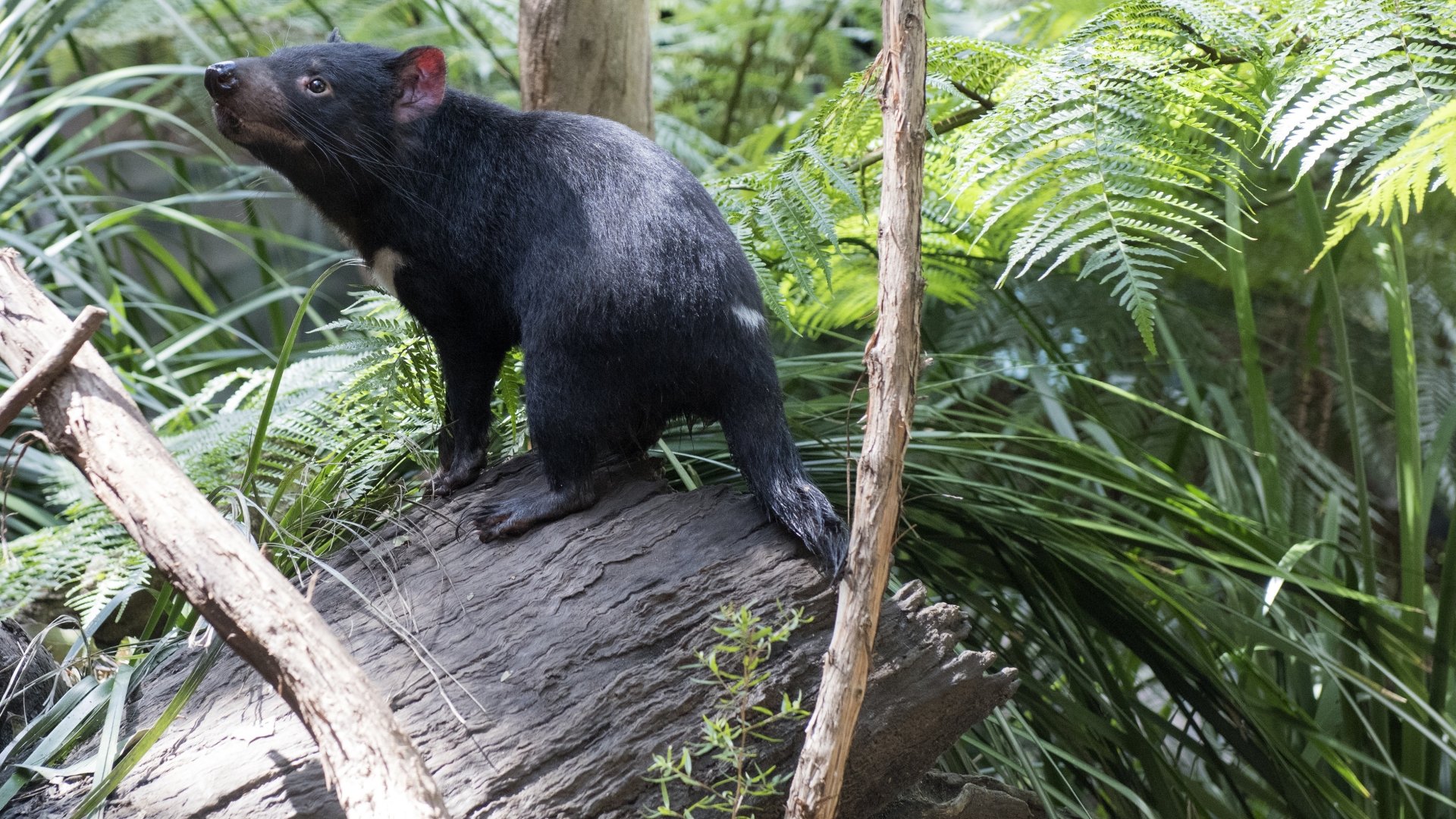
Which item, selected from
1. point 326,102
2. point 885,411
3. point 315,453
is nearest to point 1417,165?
point 885,411

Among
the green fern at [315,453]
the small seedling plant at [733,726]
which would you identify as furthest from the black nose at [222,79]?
the small seedling plant at [733,726]

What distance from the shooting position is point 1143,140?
2.49 meters

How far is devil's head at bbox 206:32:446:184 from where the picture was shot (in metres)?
2.56

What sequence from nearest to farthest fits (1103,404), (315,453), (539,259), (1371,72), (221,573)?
(221,573) < (1371,72) < (539,259) < (315,453) < (1103,404)

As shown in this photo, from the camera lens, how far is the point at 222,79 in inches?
99.3

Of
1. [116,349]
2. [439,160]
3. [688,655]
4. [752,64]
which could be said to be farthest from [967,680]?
[752,64]

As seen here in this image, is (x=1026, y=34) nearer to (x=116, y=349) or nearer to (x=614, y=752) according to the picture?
(x=614, y=752)

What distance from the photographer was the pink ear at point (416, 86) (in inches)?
107

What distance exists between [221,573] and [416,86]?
1.49 meters

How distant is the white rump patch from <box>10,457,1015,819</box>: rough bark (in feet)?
1.24

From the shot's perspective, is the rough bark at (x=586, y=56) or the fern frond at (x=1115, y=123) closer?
the fern frond at (x=1115, y=123)

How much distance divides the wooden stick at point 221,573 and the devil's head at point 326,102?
638mm

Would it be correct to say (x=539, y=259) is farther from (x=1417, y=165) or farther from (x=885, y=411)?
(x=1417, y=165)

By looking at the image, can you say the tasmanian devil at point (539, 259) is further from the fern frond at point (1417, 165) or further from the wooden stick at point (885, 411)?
the fern frond at point (1417, 165)
